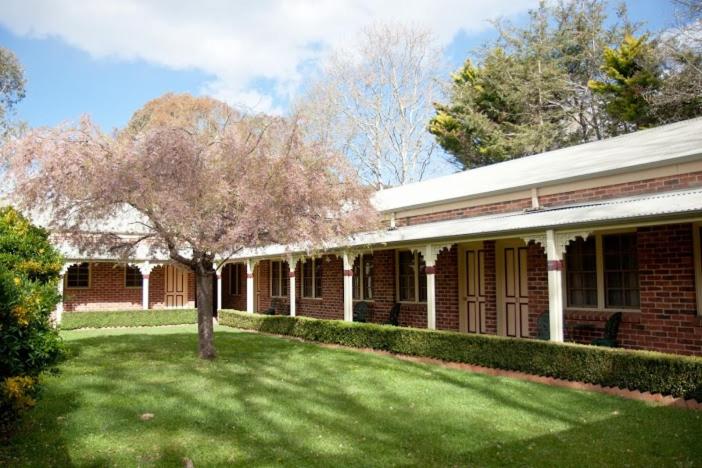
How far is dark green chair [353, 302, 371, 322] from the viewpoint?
17.8 metres

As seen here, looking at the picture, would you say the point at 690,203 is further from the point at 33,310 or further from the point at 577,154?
the point at 33,310

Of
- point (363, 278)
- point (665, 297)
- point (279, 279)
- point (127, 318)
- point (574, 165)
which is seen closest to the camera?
point (665, 297)

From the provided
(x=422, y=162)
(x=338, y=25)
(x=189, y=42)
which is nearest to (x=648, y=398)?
(x=189, y=42)

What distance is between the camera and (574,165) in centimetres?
1341

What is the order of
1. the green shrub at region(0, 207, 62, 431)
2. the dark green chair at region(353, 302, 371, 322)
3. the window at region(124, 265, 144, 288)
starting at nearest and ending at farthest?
the green shrub at region(0, 207, 62, 431) < the dark green chair at region(353, 302, 371, 322) < the window at region(124, 265, 144, 288)

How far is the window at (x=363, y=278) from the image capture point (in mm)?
18562

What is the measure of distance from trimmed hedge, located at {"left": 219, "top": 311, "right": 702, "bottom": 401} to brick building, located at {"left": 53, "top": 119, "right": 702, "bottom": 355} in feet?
1.75

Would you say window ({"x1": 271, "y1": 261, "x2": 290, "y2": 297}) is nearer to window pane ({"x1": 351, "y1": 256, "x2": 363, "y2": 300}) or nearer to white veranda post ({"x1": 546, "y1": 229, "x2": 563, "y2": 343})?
window pane ({"x1": 351, "y1": 256, "x2": 363, "y2": 300})

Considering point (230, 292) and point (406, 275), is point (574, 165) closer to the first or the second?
point (406, 275)

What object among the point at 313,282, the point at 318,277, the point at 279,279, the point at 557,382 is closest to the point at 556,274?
the point at 557,382

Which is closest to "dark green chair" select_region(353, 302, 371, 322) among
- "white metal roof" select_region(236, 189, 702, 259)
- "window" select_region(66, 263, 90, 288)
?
"white metal roof" select_region(236, 189, 702, 259)

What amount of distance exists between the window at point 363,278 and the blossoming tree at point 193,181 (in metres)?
7.18

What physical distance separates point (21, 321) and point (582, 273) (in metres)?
10.4

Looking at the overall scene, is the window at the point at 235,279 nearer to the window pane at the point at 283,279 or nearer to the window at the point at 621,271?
the window pane at the point at 283,279
